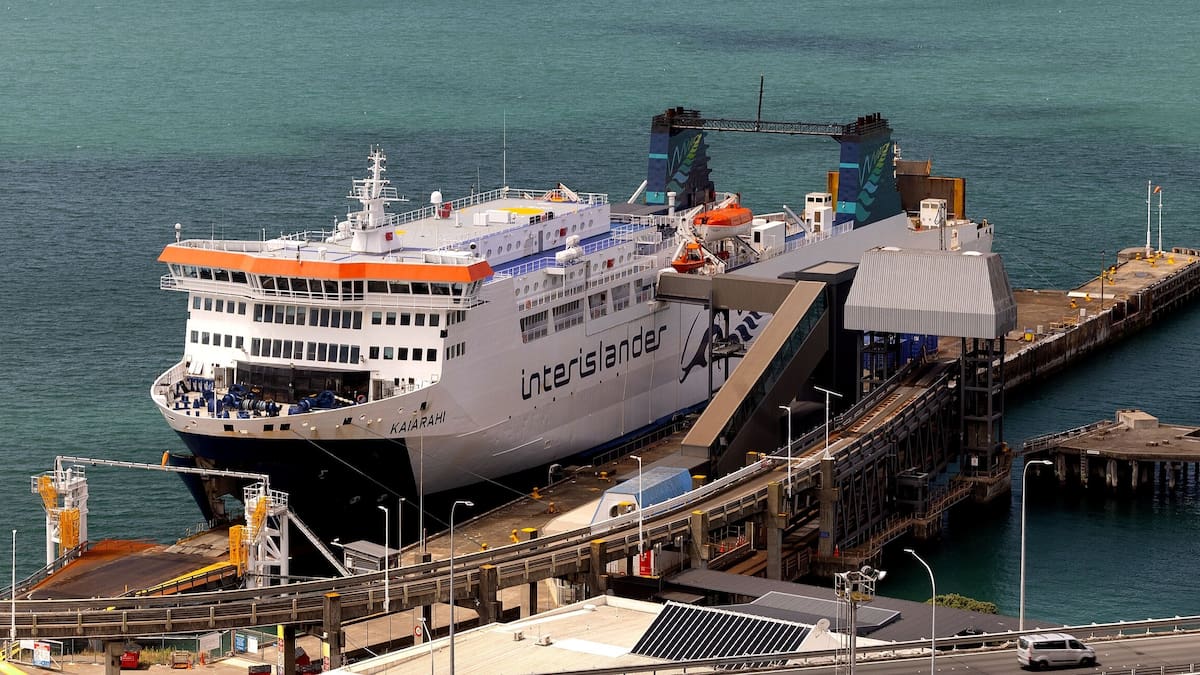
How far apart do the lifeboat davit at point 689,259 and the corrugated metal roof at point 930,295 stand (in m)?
10.2

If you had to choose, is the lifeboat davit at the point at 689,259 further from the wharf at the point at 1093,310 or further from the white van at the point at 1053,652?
the white van at the point at 1053,652

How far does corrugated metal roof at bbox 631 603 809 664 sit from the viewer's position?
6944cm

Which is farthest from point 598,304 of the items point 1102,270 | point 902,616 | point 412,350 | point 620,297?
point 1102,270

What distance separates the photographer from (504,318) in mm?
98375

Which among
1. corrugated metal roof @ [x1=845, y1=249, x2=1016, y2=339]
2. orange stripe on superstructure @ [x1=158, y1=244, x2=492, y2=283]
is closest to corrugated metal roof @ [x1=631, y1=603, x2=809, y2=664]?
orange stripe on superstructure @ [x1=158, y1=244, x2=492, y2=283]

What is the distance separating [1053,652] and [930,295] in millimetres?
37363

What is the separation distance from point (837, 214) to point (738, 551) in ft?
126

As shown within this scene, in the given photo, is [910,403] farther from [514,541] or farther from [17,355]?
[17,355]

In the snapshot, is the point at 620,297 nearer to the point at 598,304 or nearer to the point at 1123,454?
the point at 598,304

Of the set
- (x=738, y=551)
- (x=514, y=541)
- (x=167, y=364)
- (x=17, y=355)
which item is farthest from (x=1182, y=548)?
(x=17, y=355)

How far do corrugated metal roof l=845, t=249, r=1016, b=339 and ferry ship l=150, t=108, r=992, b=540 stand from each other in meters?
11.1

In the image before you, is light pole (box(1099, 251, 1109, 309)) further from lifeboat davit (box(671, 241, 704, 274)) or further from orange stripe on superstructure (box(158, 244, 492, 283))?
orange stripe on superstructure (box(158, 244, 492, 283))

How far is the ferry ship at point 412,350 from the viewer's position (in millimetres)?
93062

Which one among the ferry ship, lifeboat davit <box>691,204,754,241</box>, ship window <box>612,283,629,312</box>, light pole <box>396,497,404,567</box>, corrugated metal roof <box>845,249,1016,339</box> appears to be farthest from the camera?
lifeboat davit <box>691,204,754,241</box>
